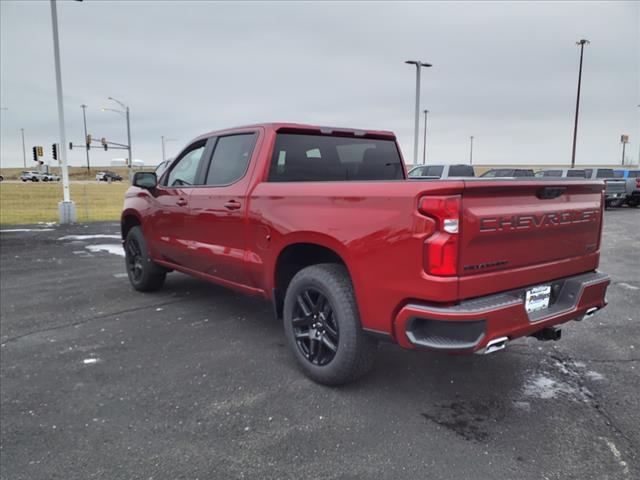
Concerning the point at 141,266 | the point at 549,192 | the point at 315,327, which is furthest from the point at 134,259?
the point at 549,192

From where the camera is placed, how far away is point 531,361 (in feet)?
13.0

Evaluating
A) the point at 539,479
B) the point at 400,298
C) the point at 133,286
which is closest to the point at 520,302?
the point at 400,298

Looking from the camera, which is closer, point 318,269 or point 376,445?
point 376,445

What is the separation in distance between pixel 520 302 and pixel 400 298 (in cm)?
70

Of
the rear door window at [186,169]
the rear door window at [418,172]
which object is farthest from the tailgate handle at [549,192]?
the rear door window at [418,172]

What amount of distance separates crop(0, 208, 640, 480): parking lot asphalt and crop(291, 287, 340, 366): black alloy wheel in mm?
248

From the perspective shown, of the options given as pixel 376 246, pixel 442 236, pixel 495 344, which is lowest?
pixel 495 344

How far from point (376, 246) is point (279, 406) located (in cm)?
129

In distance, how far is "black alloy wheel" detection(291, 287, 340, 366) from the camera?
3.39 meters

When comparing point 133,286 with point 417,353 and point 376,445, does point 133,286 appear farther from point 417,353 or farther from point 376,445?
point 376,445

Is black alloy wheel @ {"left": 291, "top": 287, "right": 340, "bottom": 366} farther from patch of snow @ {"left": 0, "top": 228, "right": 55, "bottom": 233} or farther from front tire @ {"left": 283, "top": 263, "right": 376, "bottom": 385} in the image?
patch of snow @ {"left": 0, "top": 228, "right": 55, "bottom": 233}

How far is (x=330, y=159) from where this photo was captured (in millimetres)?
4398

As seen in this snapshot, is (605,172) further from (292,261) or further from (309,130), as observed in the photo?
(292,261)

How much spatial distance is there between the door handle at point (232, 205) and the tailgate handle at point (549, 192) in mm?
2332
